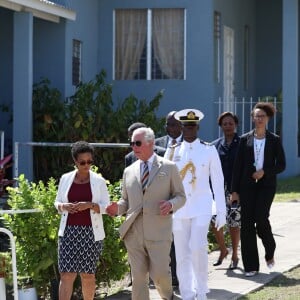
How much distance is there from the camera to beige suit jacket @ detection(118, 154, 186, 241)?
7918 mm

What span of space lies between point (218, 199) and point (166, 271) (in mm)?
1218

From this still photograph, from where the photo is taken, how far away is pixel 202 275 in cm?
876

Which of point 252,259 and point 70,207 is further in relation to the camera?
point 252,259

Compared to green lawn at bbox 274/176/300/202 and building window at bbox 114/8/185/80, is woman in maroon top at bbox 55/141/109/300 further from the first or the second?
building window at bbox 114/8/185/80

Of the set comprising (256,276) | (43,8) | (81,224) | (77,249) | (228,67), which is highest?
(43,8)

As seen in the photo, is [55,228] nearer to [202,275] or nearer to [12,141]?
[202,275]

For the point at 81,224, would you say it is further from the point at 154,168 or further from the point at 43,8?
the point at 43,8

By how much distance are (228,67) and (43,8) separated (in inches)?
260

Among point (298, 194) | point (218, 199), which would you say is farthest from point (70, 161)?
point (218, 199)

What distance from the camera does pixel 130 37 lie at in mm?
20156

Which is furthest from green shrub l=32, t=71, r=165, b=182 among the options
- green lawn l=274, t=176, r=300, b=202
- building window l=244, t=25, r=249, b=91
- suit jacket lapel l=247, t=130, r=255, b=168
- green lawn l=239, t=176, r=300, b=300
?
building window l=244, t=25, r=249, b=91

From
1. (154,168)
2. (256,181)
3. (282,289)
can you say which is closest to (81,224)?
(154,168)

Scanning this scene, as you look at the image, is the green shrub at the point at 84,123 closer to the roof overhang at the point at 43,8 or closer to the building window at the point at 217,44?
the roof overhang at the point at 43,8

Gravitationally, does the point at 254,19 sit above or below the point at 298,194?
above
